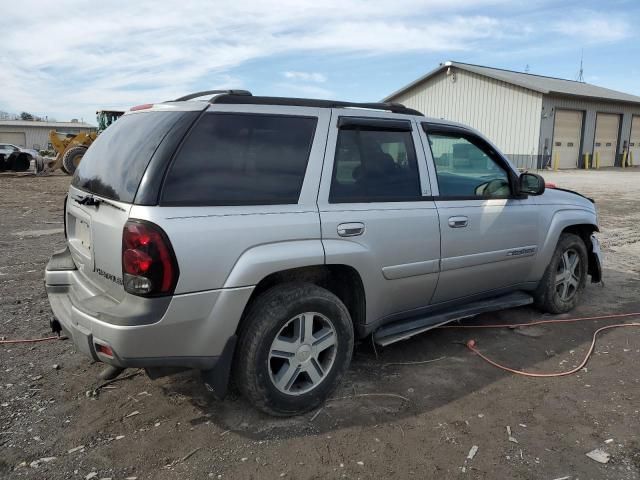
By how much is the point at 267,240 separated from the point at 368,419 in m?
1.26

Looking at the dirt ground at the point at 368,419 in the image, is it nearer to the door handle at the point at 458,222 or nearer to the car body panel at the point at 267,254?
the car body panel at the point at 267,254

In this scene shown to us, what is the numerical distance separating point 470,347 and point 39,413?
3.14 m

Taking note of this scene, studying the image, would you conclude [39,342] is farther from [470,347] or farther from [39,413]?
[470,347]

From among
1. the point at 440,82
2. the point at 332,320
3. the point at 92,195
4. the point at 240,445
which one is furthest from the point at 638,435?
the point at 440,82

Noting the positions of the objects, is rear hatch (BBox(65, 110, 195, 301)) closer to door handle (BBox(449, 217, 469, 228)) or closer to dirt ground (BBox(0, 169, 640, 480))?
dirt ground (BBox(0, 169, 640, 480))

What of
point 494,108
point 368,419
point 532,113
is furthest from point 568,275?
point 494,108

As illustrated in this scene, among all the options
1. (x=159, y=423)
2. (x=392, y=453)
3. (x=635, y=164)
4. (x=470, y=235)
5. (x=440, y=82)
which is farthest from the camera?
(x=635, y=164)

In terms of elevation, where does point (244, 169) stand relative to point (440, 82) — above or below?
below

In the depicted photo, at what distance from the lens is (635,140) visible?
112 ft

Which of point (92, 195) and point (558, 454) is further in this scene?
point (92, 195)

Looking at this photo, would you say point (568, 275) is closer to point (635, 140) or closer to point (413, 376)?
point (413, 376)

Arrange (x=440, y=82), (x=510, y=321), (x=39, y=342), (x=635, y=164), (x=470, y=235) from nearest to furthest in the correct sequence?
(x=470, y=235) → (x=39, y=342) → (x=510, y=321) → (x=440, y=82) → (x=635, y=164)

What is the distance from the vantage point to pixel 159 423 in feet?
10.2

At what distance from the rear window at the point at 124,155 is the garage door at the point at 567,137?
94.2ft
